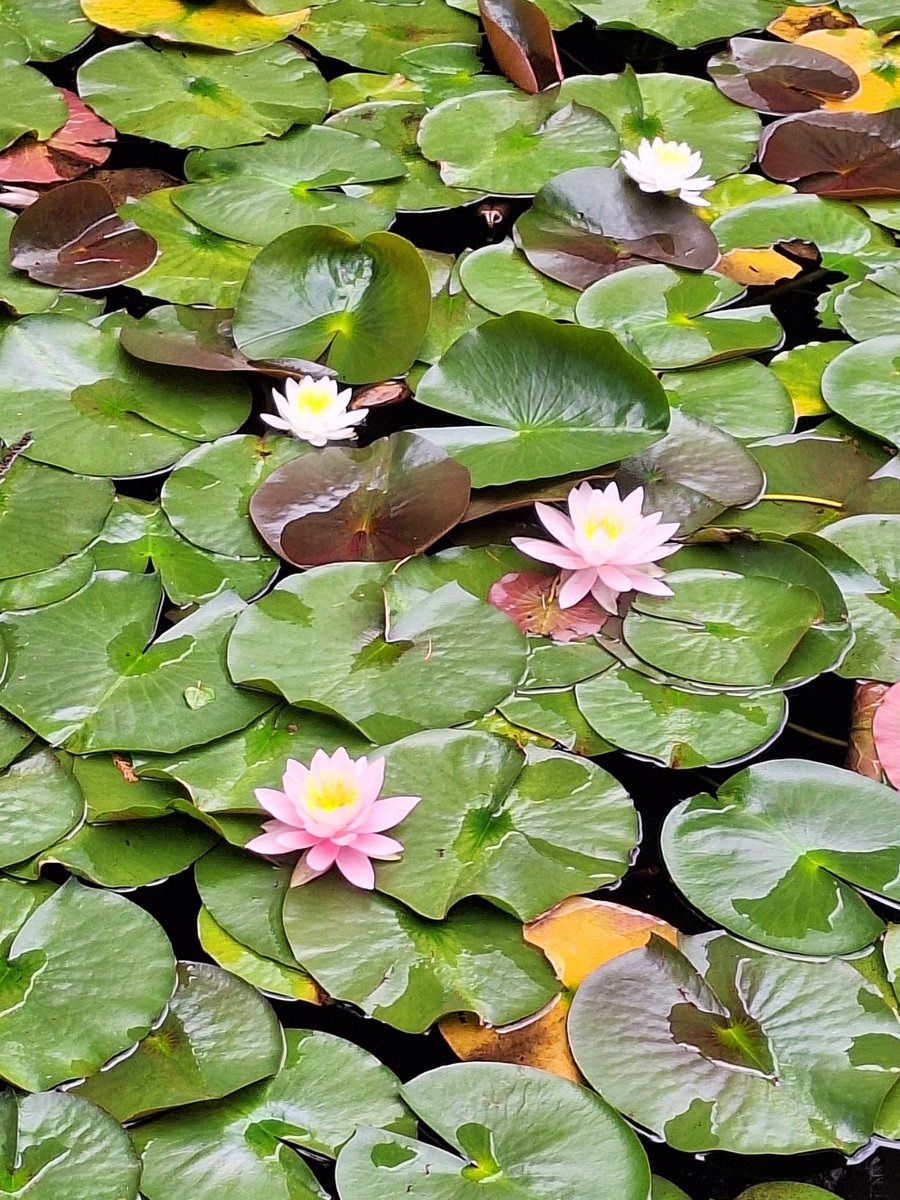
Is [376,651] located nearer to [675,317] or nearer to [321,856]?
[321,856]

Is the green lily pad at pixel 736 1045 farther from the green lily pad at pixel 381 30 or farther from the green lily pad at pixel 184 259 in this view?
the green lily pad at pixel 381 30

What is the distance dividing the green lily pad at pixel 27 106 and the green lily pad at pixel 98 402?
0.66m

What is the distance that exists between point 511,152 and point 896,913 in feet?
5.82

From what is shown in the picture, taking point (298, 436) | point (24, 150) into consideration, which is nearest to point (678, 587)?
point (298, 436)

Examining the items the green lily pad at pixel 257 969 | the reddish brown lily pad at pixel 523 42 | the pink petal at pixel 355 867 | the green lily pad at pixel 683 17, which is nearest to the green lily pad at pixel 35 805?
the green lily pad at pixel 257 969

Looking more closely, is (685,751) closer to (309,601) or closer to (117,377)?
(309,601)

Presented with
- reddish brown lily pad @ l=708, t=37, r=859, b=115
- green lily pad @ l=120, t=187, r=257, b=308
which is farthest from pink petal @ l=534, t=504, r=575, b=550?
reddish brown lily pad @ l=708, t=37, r=859, b=115

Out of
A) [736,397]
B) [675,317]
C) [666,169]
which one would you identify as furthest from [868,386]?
[666,169]

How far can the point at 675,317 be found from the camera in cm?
214

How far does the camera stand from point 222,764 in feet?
4.87

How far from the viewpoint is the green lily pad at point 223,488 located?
5.76ft

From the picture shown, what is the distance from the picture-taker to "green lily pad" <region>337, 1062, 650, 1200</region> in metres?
1.14

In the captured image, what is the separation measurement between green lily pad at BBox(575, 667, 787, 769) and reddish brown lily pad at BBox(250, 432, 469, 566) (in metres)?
0.34

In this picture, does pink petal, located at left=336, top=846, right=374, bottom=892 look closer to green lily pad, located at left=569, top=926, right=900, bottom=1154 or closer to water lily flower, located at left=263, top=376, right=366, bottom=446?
green lily pad, located at left=569, top=926, right=900, bottom=1154
